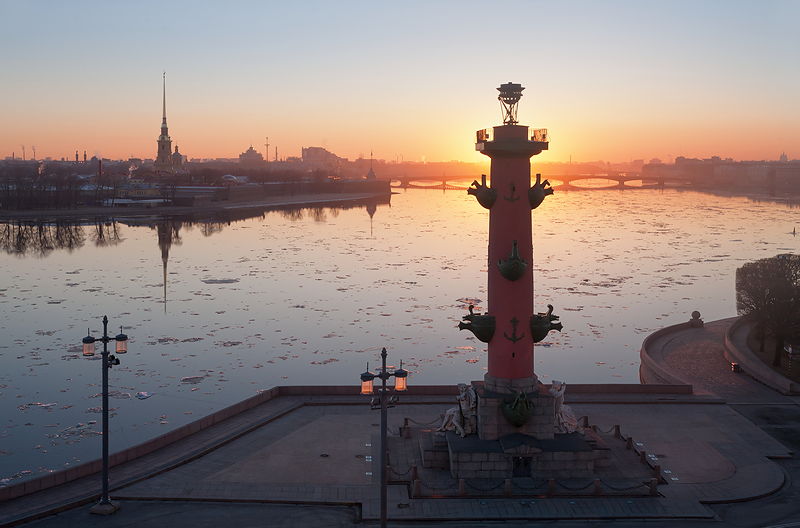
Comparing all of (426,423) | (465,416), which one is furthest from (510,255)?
(426,423)

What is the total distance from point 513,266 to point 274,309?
27.9 metres

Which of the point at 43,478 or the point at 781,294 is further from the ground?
the point at 781,294

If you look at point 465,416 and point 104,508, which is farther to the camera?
point 465,416

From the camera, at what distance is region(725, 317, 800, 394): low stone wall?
2634 cm

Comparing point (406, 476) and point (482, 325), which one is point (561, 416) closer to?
point (482, 325)

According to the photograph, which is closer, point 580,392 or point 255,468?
point 255,468

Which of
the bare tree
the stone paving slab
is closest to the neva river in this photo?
the stone paving slab

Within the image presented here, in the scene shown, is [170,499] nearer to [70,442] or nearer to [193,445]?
[193,445]

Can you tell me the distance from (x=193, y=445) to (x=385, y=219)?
98.8 metres

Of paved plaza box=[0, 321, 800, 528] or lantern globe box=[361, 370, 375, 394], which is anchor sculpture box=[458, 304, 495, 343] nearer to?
paved plaza box=[0, 321, 800, 528]

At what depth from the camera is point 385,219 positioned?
119 metres

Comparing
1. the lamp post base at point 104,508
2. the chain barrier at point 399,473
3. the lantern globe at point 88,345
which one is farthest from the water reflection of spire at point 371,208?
the lantern globe at point 88,345

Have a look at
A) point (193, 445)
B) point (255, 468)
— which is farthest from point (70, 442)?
point (255, 468)

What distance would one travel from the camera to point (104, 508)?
53.9 feet
